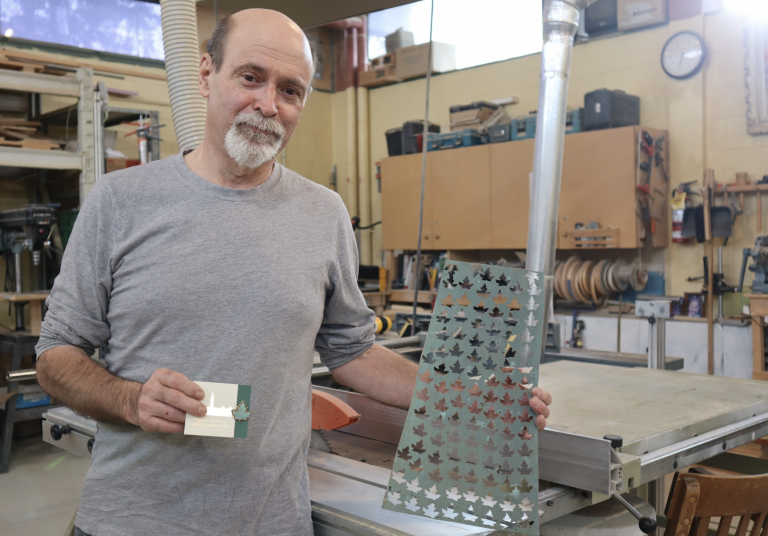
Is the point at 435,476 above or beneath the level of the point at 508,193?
beneath

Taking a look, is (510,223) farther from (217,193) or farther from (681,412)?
(217,193)

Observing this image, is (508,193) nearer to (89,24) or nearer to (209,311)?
(89,24)

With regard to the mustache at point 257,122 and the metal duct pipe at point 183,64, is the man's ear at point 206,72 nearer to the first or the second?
the mustache at point 257,122

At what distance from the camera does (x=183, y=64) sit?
5.86 ft

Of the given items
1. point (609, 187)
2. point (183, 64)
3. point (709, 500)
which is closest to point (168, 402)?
point (709, 500)

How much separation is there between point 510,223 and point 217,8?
3433mm

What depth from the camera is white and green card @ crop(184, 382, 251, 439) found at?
0.81m

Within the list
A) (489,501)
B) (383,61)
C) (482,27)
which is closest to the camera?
(489,501)

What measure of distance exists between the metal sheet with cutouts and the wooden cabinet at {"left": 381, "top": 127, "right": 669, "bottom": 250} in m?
3.64

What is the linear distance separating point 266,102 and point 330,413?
0.56 metres

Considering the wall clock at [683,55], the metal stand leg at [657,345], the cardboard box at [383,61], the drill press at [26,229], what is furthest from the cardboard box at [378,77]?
the metal stand leg at [657,345]

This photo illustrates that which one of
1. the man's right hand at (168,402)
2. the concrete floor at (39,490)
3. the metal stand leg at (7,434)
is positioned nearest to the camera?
the man's right hand at (168,402)

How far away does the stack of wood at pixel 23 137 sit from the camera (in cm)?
378

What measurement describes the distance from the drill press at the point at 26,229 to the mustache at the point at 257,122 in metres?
3.22
